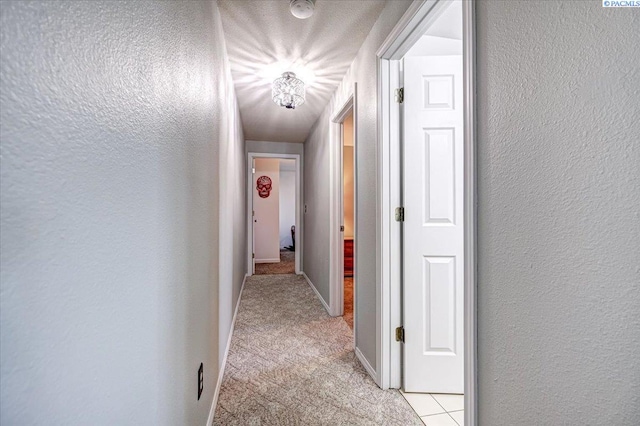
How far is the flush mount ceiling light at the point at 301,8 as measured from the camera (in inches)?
62.3

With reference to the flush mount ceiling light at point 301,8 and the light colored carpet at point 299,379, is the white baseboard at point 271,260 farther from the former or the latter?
the flush mount ceiling light at point 301,8

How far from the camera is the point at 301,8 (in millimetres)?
1614

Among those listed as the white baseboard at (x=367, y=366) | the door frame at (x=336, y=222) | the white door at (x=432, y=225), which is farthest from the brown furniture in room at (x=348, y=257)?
the white door at (x=432, y=225)

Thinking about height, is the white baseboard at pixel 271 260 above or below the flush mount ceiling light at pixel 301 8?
below

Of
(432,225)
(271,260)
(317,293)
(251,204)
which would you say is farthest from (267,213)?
(432,225)

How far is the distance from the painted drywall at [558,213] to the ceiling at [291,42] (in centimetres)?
101

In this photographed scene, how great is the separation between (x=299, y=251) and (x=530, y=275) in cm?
429

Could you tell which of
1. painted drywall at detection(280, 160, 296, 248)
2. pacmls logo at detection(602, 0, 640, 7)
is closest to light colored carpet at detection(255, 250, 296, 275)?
painted drywall at detection(280, 160, 296, 248)

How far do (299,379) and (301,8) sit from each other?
2.27 meters

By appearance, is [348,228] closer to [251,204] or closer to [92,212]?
[251,204]

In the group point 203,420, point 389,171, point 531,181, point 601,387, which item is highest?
point 389,171

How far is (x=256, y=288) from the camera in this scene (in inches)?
161

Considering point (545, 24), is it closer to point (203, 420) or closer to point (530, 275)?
point (530, 275)

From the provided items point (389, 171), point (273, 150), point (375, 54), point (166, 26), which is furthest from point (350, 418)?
point (273, 150)
